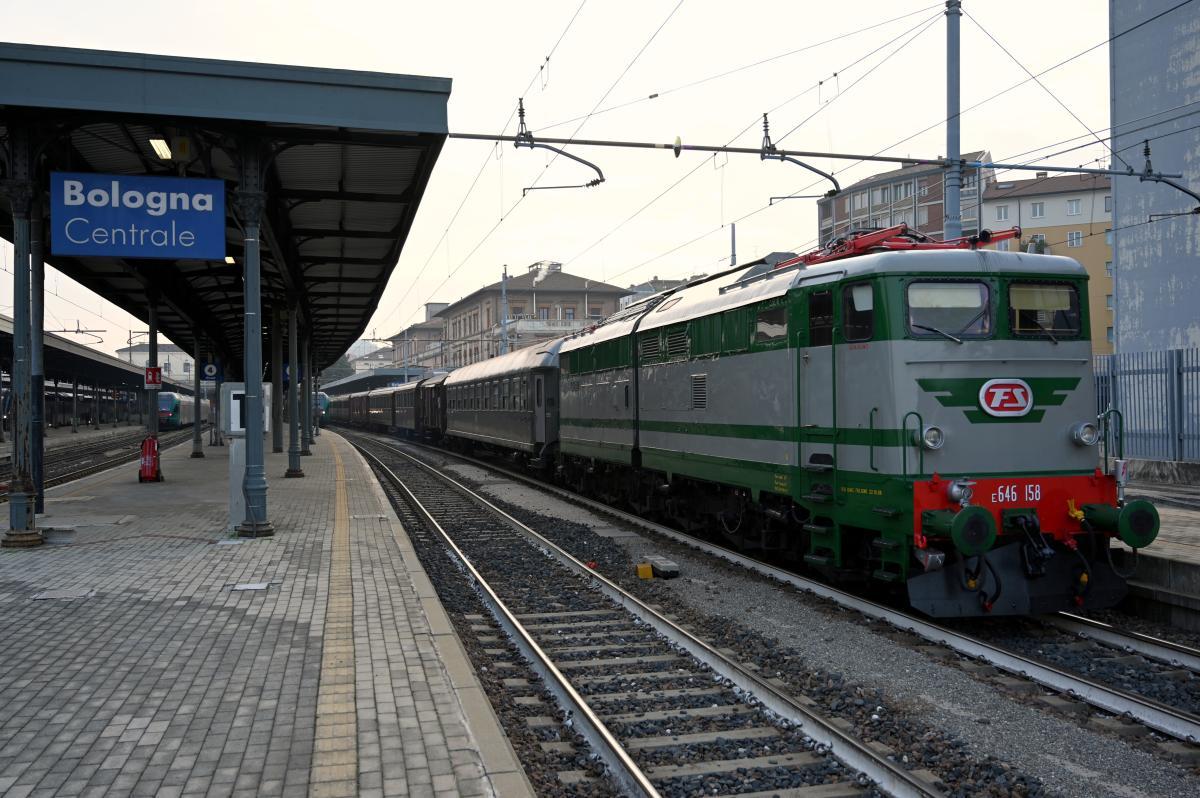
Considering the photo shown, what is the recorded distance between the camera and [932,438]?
8000 millimetres

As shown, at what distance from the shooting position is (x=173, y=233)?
40.7ft

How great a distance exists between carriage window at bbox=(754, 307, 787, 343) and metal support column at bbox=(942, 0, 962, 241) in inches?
234

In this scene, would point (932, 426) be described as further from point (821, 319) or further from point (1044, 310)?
point (1044, 310)

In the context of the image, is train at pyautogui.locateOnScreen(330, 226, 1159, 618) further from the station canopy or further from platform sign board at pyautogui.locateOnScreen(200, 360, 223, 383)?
platform sign board at pyautogui.locateOnScreen(200, 360, 223, 383)

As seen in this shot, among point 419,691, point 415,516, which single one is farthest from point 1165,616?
point 415,516

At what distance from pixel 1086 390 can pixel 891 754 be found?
4801 millimetres

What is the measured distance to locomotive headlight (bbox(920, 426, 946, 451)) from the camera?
26.2 ft

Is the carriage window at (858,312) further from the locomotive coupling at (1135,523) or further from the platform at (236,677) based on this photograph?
the platform at (236,677)

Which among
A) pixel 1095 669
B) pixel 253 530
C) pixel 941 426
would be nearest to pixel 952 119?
pixel 941 426

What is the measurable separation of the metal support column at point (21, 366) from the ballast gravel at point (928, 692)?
25.4 feet

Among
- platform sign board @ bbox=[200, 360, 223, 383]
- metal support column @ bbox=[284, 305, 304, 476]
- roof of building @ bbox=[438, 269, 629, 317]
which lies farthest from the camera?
roof of building @ bbox=[438, 269, 629, 317]

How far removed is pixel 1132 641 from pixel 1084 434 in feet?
6.27

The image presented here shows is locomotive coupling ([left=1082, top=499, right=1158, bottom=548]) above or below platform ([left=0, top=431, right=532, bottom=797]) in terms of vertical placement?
above

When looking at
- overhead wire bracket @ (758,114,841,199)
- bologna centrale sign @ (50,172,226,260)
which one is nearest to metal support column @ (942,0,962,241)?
overhead wire bracket @ (758,114,841,199)
